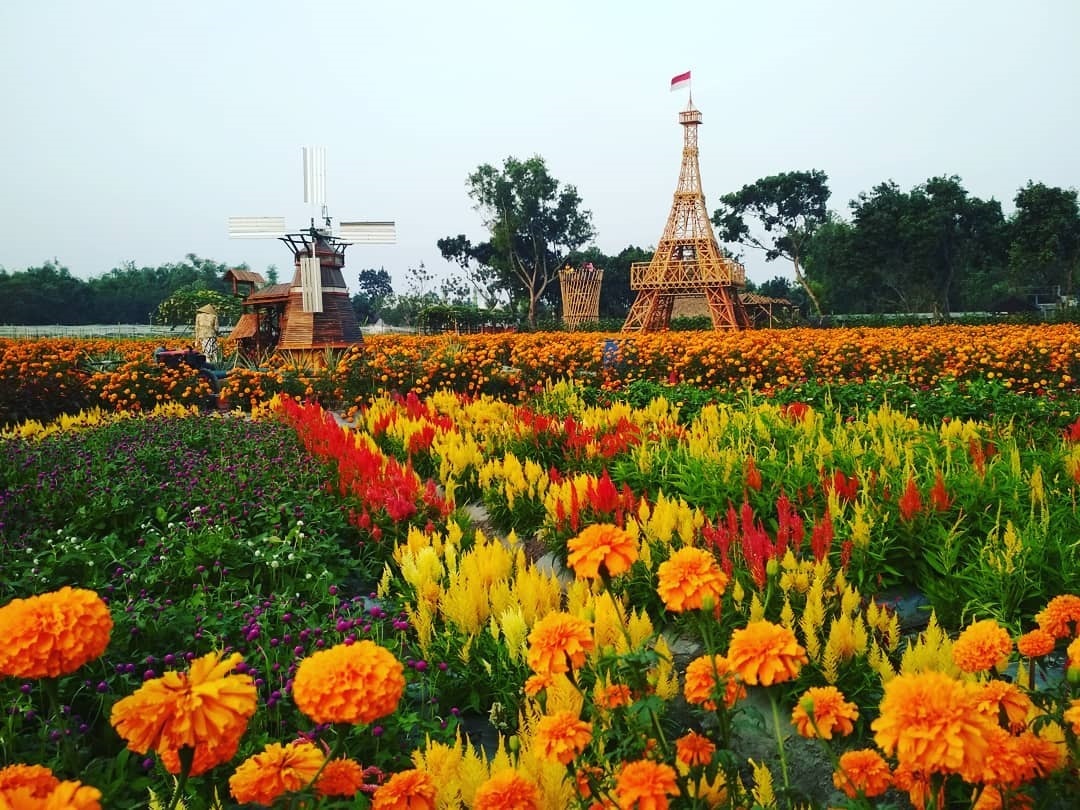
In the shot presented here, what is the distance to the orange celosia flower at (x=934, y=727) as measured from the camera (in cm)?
128

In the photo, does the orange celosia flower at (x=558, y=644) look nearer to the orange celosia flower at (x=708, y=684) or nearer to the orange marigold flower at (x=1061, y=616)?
Answer: the orange celosia flower at (x=708, y=684)

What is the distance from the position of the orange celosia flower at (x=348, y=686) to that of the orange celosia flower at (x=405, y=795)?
214 mm

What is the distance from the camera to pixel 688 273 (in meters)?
34.2

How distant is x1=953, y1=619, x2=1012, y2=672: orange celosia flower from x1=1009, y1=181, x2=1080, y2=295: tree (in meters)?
41.6

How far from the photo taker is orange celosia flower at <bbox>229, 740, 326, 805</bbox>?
1.48m

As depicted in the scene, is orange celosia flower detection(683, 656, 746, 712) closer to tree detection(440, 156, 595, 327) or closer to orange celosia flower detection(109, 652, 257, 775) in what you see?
orange celosia flower detection(109, 652, 257, 775)

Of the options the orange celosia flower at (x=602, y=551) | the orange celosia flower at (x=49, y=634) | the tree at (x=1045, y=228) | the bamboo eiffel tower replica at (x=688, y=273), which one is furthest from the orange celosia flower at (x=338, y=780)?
the tree at (x=1045, y=228)

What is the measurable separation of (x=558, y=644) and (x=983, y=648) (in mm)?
1012

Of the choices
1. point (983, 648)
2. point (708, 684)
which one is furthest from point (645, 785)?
point (983, 648)

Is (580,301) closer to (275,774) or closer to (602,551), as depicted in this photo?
(602,551)

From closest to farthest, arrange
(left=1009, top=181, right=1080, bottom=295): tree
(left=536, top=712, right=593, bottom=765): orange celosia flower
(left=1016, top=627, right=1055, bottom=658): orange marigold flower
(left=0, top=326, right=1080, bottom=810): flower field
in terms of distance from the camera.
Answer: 1. (left=0, top=326, right=1080, bottom=810): flower field
2. (left=536, top=712, right=593, bottom=765): orange celosia flower
3. (left=1016, top=627, right=1055, bottom=658): orange marigold flower
4. (left=1009, top=181, right=1080, bottom=295): tree

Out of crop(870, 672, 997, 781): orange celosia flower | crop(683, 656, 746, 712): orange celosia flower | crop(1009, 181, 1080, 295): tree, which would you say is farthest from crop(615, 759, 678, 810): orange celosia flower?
crop(1009, 181, 1080, 295): tree

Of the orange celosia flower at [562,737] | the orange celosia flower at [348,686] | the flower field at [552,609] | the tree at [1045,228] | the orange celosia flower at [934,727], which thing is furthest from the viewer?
the tree at [1045,228]

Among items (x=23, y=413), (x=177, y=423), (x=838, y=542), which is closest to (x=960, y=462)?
(x=838, y=542)
